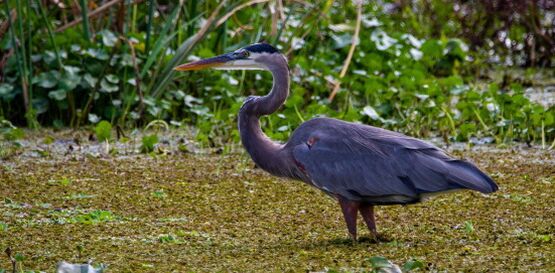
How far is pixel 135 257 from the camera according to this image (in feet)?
14.3

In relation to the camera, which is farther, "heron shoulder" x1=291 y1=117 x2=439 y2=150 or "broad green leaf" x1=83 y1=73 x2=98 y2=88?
"broad green leaf" x1=83 y1=73 x2=98 y2=88

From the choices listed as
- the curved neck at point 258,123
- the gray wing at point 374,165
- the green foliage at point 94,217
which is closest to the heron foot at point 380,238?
the gray wing at point 374,165

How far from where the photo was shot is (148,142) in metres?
6.88

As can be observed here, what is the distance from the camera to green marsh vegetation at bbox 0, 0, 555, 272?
4551 mm

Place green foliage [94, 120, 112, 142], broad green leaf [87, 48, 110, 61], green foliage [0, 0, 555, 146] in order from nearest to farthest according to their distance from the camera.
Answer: green foliage [94, 120, 112, 142] → green foliage [0, 0, 555, 146] → broad green leaf [87, 48, 110, 61]

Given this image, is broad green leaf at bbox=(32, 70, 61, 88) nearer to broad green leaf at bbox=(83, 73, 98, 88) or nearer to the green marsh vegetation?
the green marsh vegetation

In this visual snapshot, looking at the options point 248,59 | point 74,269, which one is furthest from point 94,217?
point 74,269

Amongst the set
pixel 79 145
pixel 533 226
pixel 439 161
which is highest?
pixel 439 161

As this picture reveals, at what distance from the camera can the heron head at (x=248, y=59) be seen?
5109 millimetres

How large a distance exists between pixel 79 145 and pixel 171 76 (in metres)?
0.91

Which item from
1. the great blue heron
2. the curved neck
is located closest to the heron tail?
the great blue heron

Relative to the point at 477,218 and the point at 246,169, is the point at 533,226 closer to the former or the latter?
the point at 477,218

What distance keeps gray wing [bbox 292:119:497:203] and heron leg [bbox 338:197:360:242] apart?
30mm

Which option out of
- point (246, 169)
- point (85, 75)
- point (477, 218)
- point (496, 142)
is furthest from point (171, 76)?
point (477, 218)
